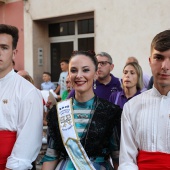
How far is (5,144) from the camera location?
2.29m

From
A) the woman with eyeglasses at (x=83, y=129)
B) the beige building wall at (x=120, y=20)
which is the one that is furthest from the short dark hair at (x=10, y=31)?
the beige building wall at (x=120, y=20)

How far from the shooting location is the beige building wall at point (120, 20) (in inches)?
265

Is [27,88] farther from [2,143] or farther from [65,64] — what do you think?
[65,64]

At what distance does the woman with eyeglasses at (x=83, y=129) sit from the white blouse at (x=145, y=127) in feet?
0.75

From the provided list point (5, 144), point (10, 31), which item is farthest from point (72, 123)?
point (10, 31)

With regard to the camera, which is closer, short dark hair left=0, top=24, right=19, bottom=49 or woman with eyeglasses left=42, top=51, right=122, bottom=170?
woman with eyeglasses left=42, top=51, right=122, bottom=170

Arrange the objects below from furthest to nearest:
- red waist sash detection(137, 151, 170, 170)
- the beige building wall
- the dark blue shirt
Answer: the beige building wall → the dark blue shirt → red waist sash detection(137, 151, 170, 170)

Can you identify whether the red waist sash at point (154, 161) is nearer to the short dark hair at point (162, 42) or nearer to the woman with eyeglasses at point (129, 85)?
the short dark hair at point (162, 42)

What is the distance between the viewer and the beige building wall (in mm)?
6738

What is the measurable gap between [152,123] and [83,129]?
1.75ft

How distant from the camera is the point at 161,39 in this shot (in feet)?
6.24

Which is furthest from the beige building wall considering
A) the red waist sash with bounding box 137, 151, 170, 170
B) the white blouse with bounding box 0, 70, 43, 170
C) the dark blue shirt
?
the red waist sash with bounding box 137, 151, 170, 170

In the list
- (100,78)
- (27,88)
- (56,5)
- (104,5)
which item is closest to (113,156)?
(27,88)

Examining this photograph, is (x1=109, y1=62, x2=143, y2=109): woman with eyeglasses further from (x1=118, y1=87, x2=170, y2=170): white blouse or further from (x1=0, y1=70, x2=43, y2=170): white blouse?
(x1=118, y1=87, x2=170, y2=170): white blouse
